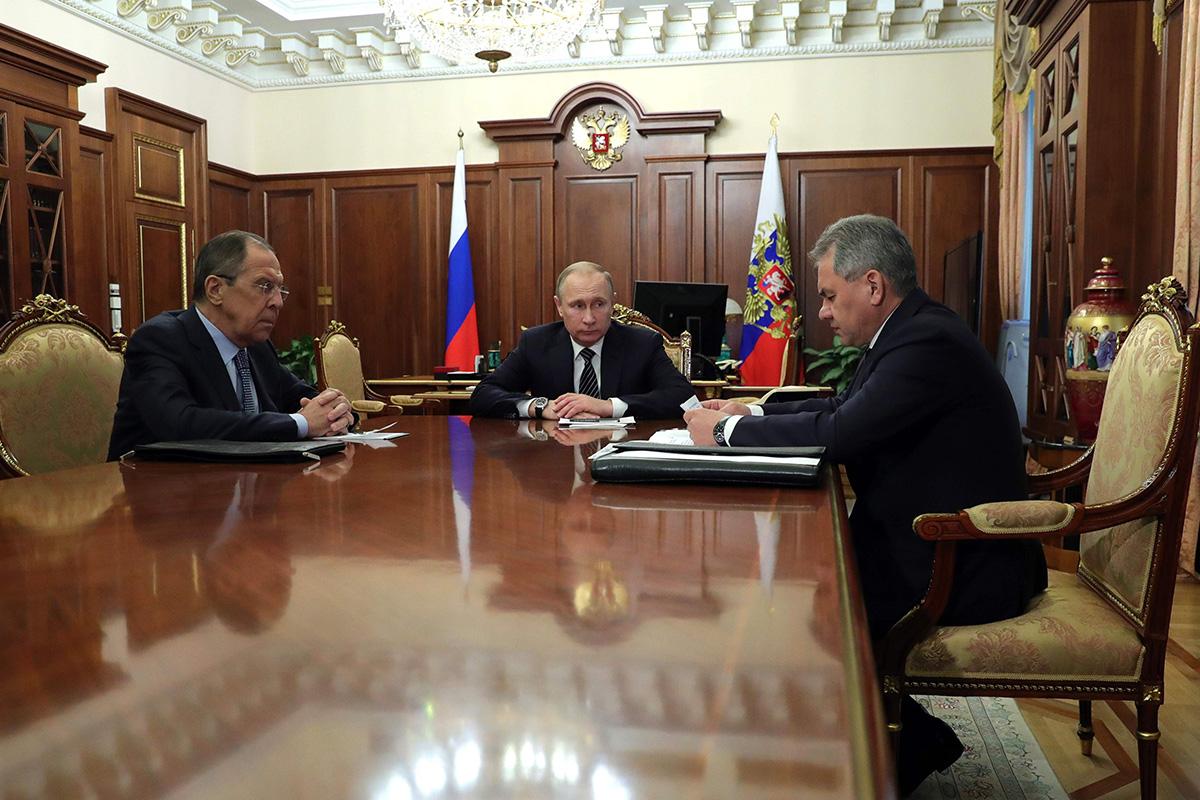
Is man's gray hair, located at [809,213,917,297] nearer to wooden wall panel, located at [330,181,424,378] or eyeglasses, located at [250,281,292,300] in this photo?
eyeglasses, located at [250,281,292,300]

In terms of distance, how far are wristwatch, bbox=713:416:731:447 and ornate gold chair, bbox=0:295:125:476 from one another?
5.50 feet

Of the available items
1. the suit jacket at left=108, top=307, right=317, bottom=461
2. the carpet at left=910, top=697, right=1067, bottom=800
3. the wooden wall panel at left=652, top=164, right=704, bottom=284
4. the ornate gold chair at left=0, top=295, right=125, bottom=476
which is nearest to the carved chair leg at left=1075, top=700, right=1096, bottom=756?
the carpet at left=910, top=697, right=1067, bottom=800

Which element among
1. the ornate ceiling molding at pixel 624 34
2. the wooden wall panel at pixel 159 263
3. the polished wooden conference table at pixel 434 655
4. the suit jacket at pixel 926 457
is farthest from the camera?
the ornate ceiling molding at pixel 624 34

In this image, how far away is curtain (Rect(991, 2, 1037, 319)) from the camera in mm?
6043

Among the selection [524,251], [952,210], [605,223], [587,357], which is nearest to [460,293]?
[524,251]

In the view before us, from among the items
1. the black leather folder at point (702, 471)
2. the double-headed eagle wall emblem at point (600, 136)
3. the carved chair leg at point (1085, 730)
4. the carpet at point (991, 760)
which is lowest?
the carpet at point (991, 760)

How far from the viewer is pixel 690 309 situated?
6.57 metres

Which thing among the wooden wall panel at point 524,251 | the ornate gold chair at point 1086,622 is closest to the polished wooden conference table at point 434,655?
the ornate gold chair at point 1086,622

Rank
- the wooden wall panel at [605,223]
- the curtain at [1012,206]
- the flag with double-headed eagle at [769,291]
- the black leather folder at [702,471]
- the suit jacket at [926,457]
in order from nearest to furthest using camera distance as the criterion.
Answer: the black leather folder at [702,471] < the suit jacket at [926,457] < the curtain at [1012,206] < the flag with double-headed eagle at [769,291] < the wooden wall panel at [605,223]

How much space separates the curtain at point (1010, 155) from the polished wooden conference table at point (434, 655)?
5605 mm

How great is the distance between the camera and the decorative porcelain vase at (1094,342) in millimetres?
3848

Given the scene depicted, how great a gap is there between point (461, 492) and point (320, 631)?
0.80m

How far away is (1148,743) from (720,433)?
97 cm

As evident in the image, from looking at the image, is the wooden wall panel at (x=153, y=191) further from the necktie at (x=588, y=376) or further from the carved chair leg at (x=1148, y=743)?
the carved chair leg at (x=1148, y=743)
